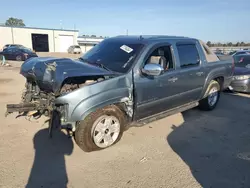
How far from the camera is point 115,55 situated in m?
4.41

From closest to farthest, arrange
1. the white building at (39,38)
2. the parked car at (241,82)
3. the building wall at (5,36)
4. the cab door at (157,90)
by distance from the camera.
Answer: the cab door at (157,90)
the parked car at (241,82)
the building wall at (5,36)
the white building at (39,38)

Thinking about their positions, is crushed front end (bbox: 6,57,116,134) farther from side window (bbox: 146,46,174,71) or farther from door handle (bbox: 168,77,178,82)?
door handle (bbox: 168,77,178,82)

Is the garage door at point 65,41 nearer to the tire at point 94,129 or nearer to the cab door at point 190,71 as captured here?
the cab door at point 190,71

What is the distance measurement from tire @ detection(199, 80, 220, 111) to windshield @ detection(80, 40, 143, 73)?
270cm

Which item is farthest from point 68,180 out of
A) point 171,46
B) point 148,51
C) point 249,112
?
point 249,112

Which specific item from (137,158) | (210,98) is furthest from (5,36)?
(137,158)

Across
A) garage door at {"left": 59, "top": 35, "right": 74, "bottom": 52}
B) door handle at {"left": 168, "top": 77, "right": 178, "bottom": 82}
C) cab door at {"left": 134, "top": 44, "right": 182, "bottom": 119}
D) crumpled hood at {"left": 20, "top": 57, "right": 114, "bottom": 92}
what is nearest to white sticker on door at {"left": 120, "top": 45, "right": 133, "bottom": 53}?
cab door at {"left": 134, "top": 44, "right": 182, "bottom": 119}

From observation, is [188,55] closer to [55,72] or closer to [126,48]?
[126,48]

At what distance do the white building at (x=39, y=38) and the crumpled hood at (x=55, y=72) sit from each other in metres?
41.3

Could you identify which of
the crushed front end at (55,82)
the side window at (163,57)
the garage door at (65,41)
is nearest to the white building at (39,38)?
the garage door at (65,41)

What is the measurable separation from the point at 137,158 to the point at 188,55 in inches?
107

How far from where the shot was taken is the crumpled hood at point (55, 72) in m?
3.44

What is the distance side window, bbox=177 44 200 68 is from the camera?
4.94 metres

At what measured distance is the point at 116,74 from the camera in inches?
152
